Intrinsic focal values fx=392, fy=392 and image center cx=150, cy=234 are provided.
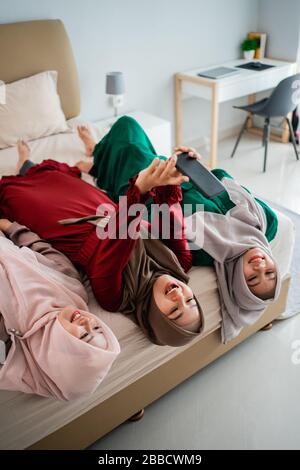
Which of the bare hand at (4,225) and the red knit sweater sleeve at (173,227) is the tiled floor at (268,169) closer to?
the red knit sweater sleeve at (173,227)

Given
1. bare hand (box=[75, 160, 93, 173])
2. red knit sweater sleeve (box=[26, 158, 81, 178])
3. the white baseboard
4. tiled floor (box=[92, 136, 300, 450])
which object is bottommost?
tiled floor (box=[92, 136, 300, 450])

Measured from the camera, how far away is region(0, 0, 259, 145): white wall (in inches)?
104

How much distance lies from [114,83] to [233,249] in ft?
5.94

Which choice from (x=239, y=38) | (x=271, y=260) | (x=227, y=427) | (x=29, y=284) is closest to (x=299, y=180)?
(x=239, y=38)

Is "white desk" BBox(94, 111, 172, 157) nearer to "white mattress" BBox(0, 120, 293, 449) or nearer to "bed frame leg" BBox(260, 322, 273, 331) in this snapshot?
"white mattress" BBox(0, 120, 293, 449)

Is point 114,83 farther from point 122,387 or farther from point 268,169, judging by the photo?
point 122,387

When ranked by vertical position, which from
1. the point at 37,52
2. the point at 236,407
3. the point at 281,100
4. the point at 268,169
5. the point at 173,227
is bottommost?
the point at 236,407

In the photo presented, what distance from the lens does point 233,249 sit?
4.59ft

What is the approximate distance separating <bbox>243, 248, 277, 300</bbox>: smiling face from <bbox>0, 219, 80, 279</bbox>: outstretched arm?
60 centimetres

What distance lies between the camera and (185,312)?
47.2 inches

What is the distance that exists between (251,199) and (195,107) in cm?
224

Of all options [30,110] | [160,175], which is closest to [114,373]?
[160,175]

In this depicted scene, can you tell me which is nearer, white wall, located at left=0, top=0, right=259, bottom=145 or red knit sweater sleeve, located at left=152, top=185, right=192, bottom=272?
red knit sweater sleeve, located at left=152, top=185, right=192, bottom=272

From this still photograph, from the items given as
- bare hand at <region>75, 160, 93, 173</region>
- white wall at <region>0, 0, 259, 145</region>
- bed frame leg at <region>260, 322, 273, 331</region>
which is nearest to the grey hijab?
bed frame leg at <region>260, 322, 273, 331</region>
